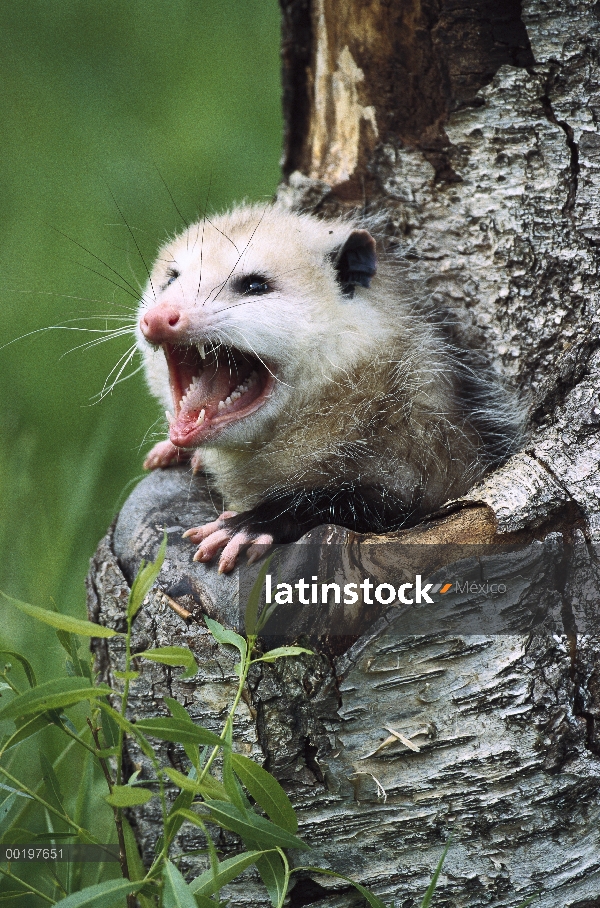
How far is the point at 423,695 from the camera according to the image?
170cm

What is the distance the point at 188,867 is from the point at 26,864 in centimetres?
34

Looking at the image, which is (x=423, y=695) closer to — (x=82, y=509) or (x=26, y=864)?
(x=26, y=864)

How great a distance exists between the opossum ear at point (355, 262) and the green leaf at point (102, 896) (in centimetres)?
146

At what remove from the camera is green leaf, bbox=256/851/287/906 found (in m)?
1.43

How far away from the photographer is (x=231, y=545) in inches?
74.8

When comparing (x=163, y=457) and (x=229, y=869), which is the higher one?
(x=163, y=457)

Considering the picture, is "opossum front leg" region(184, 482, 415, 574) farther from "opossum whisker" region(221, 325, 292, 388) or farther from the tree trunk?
"opossum whisker" region(221, 325, 292, 388)

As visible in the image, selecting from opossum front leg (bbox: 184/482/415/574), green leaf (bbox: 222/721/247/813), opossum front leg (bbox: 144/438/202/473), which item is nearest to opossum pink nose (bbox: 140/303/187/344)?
opossum front leg (bbox: 184/482/415/574)

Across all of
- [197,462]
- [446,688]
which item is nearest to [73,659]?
[446,688]

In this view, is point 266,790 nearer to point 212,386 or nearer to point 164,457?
point 212,386

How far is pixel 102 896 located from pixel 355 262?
5.03 ft

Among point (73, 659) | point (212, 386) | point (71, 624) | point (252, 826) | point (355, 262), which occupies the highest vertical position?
point (355, 262)

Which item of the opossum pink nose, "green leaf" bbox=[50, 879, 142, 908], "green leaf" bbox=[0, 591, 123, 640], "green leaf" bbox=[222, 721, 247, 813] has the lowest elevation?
"green leaf" bbox=[50, 879, 142, 908]

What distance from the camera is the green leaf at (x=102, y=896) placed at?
131 centimetres
